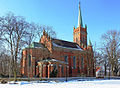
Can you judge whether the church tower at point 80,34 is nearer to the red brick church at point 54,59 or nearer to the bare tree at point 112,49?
the red brick church at point 54,59

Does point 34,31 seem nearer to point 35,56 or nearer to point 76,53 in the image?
point 35,56

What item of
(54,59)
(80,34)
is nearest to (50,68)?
(54,59)

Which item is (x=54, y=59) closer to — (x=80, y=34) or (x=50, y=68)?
(x=50, y=68)

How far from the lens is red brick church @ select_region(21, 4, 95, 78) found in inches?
1430

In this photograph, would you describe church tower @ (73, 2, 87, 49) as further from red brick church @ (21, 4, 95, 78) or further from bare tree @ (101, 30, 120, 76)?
bare tree @ (101, 30, 120, 76)

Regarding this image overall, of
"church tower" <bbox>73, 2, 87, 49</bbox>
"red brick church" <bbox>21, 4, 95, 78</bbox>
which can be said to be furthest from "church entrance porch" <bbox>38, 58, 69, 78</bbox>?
"church tower" <bbox>73, 2, 87, 49</bbox>

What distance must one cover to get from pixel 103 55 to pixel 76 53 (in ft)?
45.8

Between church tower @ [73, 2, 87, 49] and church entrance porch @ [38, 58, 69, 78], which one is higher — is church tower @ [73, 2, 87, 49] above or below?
above

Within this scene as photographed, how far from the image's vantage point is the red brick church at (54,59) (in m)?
36.3

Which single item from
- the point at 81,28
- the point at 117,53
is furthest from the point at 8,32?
the point at 81,28

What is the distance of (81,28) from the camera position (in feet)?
197

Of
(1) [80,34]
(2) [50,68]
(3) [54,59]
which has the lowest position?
(2) [50,68]

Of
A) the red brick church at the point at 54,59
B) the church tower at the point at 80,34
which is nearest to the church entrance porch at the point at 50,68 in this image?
the red brick church at the point at 54,59

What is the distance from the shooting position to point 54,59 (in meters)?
40.0
